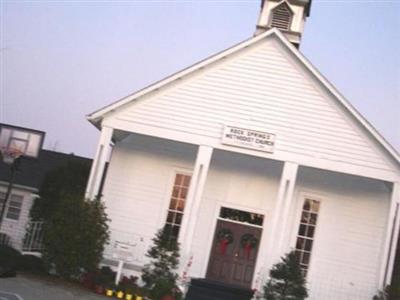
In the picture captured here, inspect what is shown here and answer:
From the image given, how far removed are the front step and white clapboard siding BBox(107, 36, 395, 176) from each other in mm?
3970

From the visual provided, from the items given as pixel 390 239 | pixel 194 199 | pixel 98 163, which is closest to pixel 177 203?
pixel 194 199

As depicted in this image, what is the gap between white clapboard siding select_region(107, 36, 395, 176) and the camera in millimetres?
16062

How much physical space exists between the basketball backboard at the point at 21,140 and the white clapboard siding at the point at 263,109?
2.19 metres

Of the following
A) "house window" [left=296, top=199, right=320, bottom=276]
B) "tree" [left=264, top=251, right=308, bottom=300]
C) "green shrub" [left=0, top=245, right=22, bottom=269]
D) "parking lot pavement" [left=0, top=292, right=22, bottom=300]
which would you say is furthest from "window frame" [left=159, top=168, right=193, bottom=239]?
"parking lot pavement" [left=0, top=292, right=22, bottom=300]

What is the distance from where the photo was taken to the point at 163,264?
15562 mm

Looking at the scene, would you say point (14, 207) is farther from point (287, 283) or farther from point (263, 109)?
point (287, 283)

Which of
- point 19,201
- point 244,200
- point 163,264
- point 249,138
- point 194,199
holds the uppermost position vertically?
point 249,138

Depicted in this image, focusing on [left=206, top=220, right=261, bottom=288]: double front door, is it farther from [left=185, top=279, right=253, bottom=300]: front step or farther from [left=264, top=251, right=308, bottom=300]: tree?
[left=264, top=251, right=308, bottom=300]: tree

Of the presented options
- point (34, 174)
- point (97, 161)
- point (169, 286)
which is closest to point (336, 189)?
point (169, 286)

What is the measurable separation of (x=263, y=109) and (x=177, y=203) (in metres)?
4.17

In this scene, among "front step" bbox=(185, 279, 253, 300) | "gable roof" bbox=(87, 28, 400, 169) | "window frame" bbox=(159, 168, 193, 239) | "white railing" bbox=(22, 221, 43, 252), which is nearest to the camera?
"front step" bbox=(185, 279, 253, 300)

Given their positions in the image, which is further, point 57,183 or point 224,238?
point 57,183

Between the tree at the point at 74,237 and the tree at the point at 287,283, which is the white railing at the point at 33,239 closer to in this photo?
the tree at the point at 74,237

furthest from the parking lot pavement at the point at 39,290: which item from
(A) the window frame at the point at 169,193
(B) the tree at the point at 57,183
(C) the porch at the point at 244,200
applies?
(B) the tree at the point at 57,183
